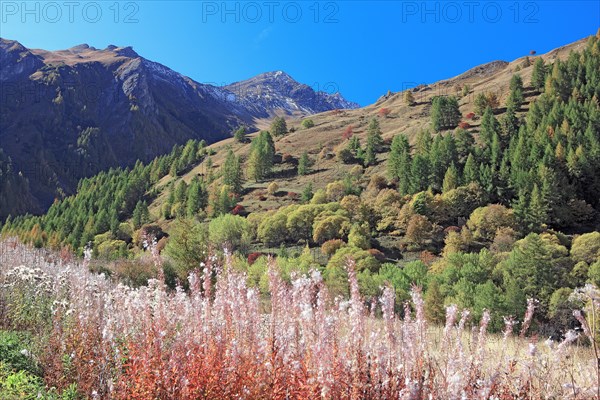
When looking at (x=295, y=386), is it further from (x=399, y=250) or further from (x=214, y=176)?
(x=214, y=176)

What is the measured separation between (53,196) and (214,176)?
370 feet

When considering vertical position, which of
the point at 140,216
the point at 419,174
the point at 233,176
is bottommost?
the point at 140,216

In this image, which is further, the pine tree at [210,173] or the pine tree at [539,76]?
the pine tree at [210,173]

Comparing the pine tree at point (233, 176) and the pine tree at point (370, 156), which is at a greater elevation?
the pine tree at point (370, 156)

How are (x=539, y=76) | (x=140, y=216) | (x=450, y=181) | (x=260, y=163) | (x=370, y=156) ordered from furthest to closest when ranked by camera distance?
(x=539, y=76) → (x=260, y=163) → (x=140, y=216) → (x=370, y=156) → (x=450, y=181)

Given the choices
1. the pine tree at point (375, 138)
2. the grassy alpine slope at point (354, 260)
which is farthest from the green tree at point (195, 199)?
the pine tree at point (375, 138)

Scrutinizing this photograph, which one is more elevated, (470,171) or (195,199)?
(470,171)

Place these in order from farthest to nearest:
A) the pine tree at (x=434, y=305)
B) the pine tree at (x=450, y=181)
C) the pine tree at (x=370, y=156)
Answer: the pine tree at (x=370, y=156), the pine tree at (x=450, y=181), the pine tree at (x=434, y=305)

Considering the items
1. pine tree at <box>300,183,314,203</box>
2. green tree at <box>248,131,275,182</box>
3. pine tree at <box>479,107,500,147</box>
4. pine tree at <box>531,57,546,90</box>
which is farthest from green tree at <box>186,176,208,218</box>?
pine tree at <box>531,57,546,90</box>

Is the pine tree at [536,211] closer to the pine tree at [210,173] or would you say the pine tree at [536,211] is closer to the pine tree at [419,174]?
the pine tree at [419,174]

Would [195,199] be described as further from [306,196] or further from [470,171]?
[470,171]

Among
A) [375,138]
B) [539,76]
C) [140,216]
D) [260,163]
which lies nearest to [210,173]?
[260,163]

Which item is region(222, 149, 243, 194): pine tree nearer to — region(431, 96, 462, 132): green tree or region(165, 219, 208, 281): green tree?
region(431, 96, 462, 132): green tree

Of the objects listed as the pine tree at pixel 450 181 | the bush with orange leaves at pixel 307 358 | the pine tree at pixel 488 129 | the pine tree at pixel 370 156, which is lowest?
the bush with orange leaves at pixel 307 358
